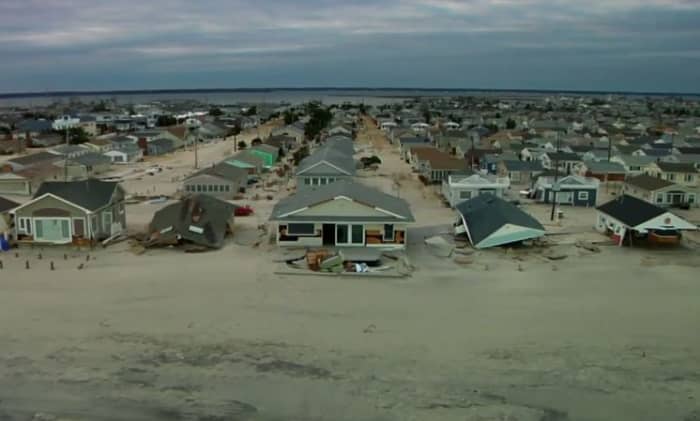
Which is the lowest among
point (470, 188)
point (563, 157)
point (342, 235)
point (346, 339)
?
point (346, 339)

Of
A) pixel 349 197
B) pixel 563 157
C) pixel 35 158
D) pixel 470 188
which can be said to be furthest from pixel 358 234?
pixel 35 158

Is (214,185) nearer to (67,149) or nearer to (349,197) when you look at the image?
(349,197)

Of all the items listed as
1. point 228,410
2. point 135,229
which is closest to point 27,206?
point 135,229

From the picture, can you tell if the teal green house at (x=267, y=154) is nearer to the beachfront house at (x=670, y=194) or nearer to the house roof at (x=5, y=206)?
the house roof at (x=5, y=206)

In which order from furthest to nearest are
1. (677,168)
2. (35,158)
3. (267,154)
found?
(267,154)
(35,158)
(677,168)

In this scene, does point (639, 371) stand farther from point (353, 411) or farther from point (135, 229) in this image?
point (135, 229)

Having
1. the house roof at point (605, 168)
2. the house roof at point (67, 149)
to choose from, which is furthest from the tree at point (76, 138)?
the house roof at point (605, 168)

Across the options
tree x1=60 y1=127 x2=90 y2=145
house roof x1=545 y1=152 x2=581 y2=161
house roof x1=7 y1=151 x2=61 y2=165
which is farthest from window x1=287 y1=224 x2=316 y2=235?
tree x1=60 y1=127 x2=90 y2=145

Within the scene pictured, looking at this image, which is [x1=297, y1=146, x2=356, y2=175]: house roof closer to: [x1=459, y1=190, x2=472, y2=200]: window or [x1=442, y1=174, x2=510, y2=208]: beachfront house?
[x1=442, y1=174, x2=510, y2=208]: beachfront house
